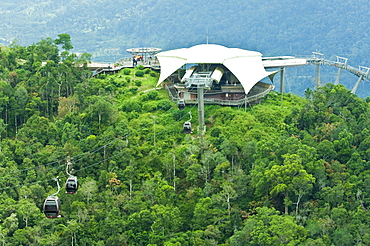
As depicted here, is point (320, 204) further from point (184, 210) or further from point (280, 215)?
point (184, 210)

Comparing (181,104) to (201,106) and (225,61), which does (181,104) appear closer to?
(201,106)

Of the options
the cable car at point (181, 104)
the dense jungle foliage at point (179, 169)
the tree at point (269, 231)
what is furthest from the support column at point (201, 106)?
the tree at point (269, 231)

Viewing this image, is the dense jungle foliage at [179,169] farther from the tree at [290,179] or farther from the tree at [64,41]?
the tree at [64,41]

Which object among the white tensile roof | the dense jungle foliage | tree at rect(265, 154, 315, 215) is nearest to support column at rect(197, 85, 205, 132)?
the dense jungle foliage

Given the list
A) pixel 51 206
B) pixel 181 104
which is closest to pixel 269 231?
pixel 51 206

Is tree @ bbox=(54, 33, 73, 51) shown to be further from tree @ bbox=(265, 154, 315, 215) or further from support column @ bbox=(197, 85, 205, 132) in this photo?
tree @ bbox=(265, 154, 315, 215)

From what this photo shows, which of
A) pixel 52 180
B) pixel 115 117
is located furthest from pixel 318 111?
pixel 52 180
